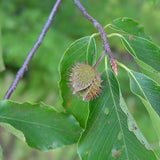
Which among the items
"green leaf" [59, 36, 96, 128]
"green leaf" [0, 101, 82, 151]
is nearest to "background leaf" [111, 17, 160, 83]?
"green leaf" [59, 36, 96, 128]

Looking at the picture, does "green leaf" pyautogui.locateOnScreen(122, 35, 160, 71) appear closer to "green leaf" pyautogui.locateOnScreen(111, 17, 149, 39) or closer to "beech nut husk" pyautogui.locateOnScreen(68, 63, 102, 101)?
"green leaf" pyautogui.locateOnScreen(111, 17, 149, 39)

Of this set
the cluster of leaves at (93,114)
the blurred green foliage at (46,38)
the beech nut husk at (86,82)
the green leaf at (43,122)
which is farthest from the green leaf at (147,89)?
the blurred green foliage at (46,38)

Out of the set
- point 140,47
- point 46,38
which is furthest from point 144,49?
point 46,38

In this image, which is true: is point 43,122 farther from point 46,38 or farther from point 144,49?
point 46,38

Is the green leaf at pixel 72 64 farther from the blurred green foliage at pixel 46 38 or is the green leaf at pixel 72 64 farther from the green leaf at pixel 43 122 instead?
the blurred green foliage at pixel 46 38

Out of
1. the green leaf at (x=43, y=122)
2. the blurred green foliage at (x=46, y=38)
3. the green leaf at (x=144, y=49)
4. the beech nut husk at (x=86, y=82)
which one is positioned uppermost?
the green leaf at (x=144, y=49)
